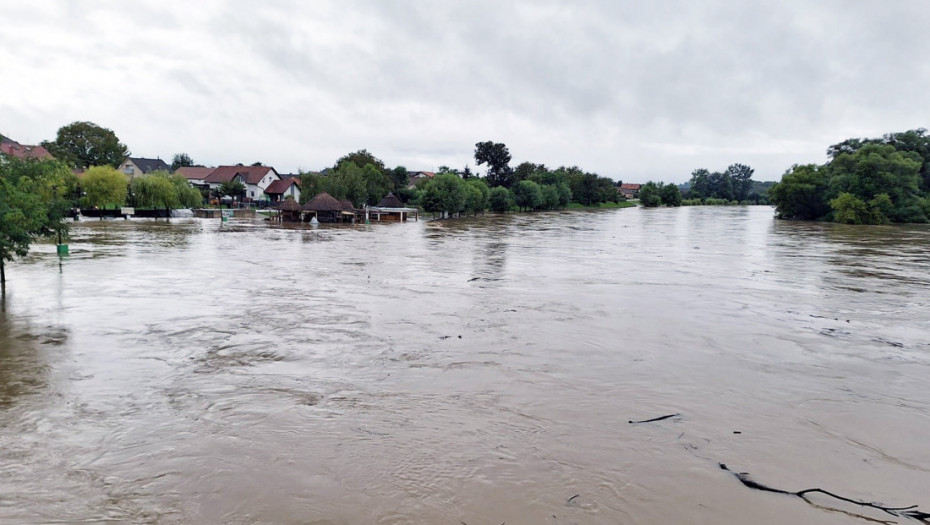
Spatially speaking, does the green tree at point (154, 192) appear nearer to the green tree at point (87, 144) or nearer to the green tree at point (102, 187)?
the green tree at point (102, 187)

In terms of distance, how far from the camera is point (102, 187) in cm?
4997

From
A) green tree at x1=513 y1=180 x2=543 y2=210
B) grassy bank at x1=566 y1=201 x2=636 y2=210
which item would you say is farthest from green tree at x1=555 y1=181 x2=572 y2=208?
green tree at x1=513 y1=180 x2=543 y2=210

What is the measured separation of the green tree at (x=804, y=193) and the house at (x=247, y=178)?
69631 mm

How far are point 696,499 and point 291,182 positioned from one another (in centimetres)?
8608

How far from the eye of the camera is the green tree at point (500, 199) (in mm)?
84975

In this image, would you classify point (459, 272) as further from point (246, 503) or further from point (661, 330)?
point (246, 503)

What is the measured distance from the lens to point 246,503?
5250 millimetres

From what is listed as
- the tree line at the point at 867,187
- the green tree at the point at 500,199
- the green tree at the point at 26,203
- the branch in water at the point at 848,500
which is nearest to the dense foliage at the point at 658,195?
the green tree at the point at 500,199

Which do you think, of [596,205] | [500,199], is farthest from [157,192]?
[596,205]

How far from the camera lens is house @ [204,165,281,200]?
8594 cm

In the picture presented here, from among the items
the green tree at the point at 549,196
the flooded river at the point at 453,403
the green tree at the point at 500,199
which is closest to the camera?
the flooded river at the point at 453,403

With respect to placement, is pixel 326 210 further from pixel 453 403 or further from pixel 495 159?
pixel 495 159

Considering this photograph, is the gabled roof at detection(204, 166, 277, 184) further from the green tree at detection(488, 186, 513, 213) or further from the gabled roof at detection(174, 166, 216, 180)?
the green tree at detection(488, 186, 513, 213)

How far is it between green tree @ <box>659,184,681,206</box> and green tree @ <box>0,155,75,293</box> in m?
149
